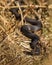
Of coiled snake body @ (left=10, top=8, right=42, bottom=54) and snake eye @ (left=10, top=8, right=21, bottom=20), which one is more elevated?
snake eye @ (left=10, top=8, right=21, bottom=20)

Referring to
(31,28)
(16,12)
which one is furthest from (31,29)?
(16,12)

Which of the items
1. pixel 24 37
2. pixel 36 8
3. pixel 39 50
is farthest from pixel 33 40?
pixel 36 8

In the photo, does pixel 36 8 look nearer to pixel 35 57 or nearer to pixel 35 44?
pixel 35 44

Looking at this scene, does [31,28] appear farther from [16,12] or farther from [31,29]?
[16,12]

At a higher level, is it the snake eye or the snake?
the snake eye

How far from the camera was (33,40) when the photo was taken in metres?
5.36

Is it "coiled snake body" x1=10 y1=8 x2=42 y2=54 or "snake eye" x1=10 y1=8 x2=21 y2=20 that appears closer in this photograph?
"coiled snake body" x1=10 y1=8 x2=42 y2=54

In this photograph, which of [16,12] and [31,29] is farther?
[16,12]

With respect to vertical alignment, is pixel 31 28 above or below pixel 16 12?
below

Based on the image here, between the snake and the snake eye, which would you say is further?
the snake eye

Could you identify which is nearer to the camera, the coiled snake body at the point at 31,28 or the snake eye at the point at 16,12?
the coiled snake body at the point at 31,28

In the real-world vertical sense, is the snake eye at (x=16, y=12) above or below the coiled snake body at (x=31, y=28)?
above

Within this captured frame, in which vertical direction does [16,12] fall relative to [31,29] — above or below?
above

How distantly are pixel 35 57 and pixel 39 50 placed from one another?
239 mm
